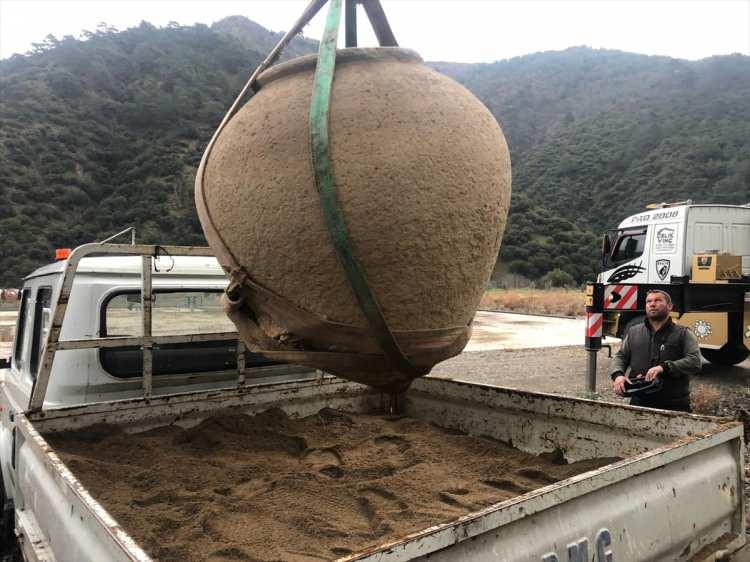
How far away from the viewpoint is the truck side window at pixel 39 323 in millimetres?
3076

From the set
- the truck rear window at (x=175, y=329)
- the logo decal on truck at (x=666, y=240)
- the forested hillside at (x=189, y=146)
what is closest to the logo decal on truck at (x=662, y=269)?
the logo decal on truck at (x=666, y=240)

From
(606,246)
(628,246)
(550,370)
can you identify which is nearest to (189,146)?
(606,246)

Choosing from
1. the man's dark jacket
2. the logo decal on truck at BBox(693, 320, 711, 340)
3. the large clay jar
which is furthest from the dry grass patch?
the large clay jar

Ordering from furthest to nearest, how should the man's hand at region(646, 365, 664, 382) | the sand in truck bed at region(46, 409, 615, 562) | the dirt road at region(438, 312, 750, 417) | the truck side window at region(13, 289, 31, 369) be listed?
the dirt road at region(438, 312, 750, 417)
the truck side window at region(13, 289, 31, 369)
the man's hand at region(646, 365, 664, 382)
the sand in truck bed at region(46, 409, 615, 562)

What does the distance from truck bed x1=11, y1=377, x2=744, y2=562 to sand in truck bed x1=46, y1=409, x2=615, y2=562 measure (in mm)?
90

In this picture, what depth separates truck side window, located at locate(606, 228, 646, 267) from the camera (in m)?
9.62

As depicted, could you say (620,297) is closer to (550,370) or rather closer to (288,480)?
(550,370)

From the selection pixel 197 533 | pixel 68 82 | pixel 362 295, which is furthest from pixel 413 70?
pixel 68 82

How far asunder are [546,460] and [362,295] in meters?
1.74

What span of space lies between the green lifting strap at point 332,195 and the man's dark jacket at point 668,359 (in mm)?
2358

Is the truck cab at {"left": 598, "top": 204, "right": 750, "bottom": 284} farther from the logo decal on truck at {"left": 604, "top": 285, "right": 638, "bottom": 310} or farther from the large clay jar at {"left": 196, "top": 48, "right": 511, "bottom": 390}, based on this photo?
the large clay jar at {"left": 196, "top": 48, "right": 511, "bottom": 390}

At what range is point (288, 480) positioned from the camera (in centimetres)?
256

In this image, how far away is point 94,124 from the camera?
1668 inches

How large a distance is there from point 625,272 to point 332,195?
30.1ft
